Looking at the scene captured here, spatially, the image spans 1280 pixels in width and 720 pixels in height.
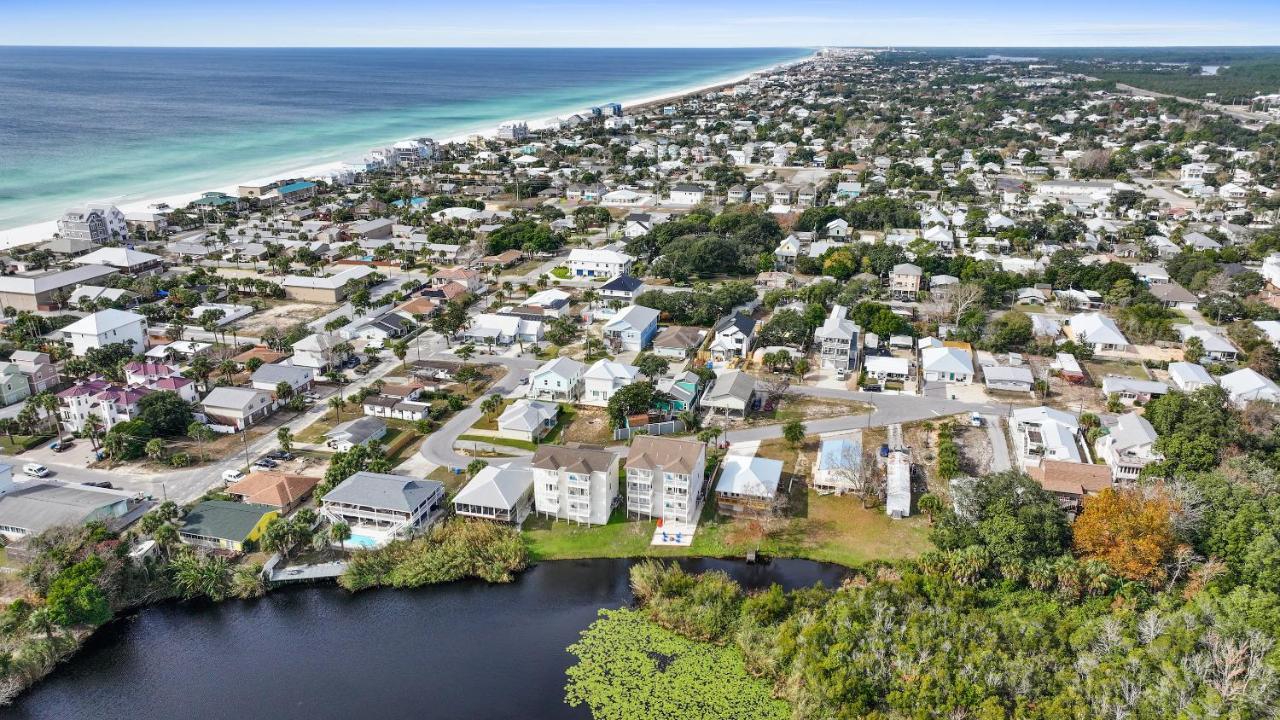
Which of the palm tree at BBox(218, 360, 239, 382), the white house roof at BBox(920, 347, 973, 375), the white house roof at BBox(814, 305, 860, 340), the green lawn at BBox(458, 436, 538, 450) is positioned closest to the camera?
the green lawn at BBox(458, 436, 538, 450)

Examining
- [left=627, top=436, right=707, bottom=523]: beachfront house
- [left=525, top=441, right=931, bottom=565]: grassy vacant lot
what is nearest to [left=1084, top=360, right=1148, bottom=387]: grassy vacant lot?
[left=525, top=441, right=931, bottom=565]: grassy vacant lot

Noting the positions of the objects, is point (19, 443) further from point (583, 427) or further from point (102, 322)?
point (583, 427)

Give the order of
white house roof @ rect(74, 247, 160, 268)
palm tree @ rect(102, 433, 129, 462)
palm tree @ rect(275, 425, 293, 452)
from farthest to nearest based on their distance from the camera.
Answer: white house roof @ rect(74, 247, 160, 268) → palm tree @ rect(275, 425, 293, 452) → palm tree @ rect(102, 433, 129, 462)

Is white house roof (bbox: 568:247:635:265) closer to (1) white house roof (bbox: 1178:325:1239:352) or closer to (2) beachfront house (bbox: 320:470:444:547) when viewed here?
(2) beachfront house (bbox: 320:470:444:547)

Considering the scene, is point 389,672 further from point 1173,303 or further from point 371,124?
point 371,124

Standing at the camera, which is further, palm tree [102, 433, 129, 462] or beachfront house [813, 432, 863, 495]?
palm tree [102, 433, 129, 462]

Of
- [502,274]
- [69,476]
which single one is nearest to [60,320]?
[69,476]
